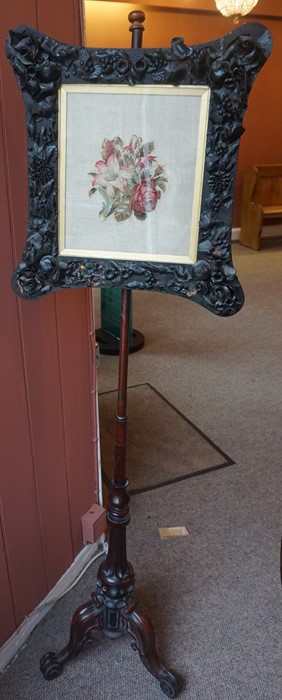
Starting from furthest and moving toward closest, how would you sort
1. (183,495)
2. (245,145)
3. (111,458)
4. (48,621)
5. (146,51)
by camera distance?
(245,145) < (111,458) < (183,495) < (48,621) < (146,51)

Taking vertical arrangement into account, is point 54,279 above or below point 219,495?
above

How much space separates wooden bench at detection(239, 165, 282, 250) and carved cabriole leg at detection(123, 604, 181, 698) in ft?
15.3

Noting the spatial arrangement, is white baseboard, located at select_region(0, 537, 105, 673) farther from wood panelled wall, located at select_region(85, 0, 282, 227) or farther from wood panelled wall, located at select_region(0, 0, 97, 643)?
wood panelled wall, located at select_region(85, 0, 282, 227)

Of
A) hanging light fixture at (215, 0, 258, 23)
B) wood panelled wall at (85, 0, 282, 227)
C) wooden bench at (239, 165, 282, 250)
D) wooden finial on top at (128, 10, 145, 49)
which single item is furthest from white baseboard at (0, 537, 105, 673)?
wooden bench at (239, 165, 282, 250)

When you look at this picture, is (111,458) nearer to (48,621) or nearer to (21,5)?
(48,621)

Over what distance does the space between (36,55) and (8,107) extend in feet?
0.71

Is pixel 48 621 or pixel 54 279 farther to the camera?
pixel 48 621

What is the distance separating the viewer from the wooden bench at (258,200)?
551 centimetres

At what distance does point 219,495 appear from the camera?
2076mm

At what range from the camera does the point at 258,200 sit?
5.70 m

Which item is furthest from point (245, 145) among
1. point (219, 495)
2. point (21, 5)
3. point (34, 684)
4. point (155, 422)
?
point (34, 684)

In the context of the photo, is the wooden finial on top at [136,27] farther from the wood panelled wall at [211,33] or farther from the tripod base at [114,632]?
the wood panelled wall at [211,33]

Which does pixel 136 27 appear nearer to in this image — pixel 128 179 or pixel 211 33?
pixel 128 179

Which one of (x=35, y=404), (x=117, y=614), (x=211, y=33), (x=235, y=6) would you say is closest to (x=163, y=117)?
(x=35, y=404)
